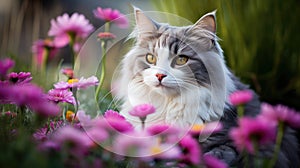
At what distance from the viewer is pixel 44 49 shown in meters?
2.05

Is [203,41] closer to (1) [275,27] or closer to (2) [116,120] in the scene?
(2) [116,120]

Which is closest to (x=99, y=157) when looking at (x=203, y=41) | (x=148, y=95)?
(x=148, y=95)

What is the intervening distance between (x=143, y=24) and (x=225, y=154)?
56cm

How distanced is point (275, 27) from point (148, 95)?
110cm

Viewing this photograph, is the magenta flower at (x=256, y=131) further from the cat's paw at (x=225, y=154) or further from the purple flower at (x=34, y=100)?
the cat's paw at (x=225, y=154)

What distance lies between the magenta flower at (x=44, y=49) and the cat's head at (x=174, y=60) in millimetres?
498

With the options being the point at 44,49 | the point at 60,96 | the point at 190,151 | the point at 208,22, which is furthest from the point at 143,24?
the point at 190,151

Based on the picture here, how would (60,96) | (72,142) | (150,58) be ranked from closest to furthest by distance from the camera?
(72,142)
(60,96)
(150,58)

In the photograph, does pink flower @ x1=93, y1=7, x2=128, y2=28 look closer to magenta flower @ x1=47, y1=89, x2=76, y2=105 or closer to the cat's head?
the cat's head

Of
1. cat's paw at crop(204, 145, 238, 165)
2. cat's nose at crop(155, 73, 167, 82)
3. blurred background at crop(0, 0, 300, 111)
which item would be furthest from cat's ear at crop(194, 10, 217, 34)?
blurred background at crop(0, 0, 300, 111)

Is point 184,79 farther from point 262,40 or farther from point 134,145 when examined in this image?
point 262,40

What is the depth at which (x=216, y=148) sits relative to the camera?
1.54m

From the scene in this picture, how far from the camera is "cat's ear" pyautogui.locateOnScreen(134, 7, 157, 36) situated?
1566mm

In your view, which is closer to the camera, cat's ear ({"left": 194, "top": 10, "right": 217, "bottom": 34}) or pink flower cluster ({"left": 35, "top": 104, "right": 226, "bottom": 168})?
pink flower cluster ({"left": 35, "top": 104, "right": 226, "bottom": 168})
